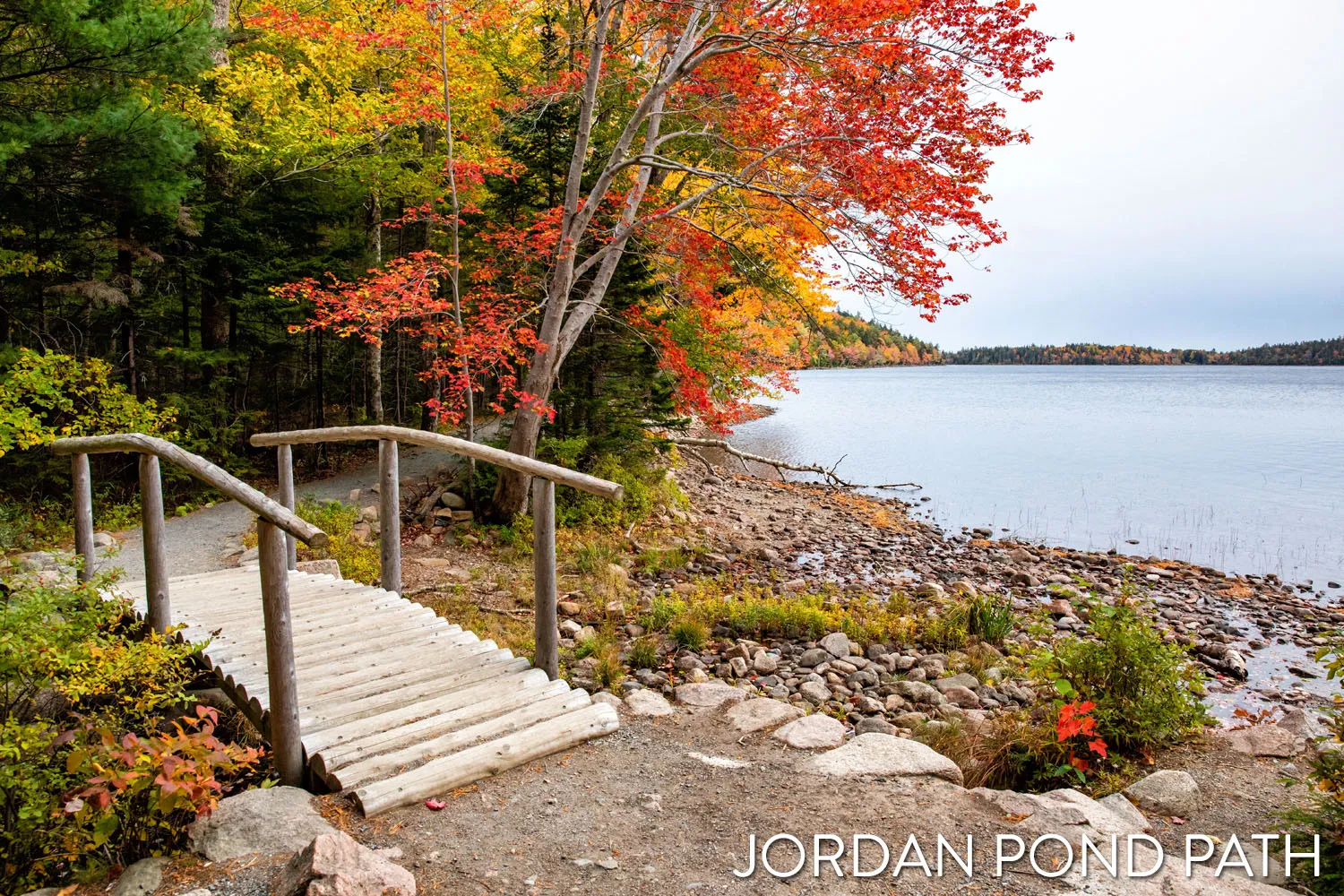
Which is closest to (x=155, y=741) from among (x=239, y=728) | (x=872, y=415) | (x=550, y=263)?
(x=239, y=728)

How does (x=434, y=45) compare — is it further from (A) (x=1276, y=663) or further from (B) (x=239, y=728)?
(A) (x=1276, y=663)

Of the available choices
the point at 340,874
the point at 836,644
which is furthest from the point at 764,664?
the point at 340,874

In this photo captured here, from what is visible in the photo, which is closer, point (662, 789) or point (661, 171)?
point (662, 789)

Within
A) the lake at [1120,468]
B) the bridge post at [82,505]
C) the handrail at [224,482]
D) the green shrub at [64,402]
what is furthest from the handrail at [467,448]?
the lake at [1120,468]

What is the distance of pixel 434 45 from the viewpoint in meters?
11.1

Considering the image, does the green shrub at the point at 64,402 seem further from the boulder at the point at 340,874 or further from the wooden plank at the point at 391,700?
the boulder at the point at 340,874

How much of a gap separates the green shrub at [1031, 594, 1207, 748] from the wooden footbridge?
2833mm

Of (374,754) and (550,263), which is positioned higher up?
(550,263)

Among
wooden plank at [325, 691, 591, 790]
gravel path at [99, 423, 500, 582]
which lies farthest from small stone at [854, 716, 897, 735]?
gravel path at [99, 423, 500, 582]

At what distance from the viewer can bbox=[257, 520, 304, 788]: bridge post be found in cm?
357

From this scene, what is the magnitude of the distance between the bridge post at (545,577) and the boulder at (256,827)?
1.62 meters

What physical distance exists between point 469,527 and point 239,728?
5.74m

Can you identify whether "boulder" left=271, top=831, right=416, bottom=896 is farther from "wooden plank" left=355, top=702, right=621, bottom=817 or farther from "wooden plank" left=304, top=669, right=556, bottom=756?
"wooden plank" left=304, top=669, right=556, bottom=756

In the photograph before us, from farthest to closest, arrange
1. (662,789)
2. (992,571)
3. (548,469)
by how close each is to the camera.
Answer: (992,571) → (548,469) → (662,789)
